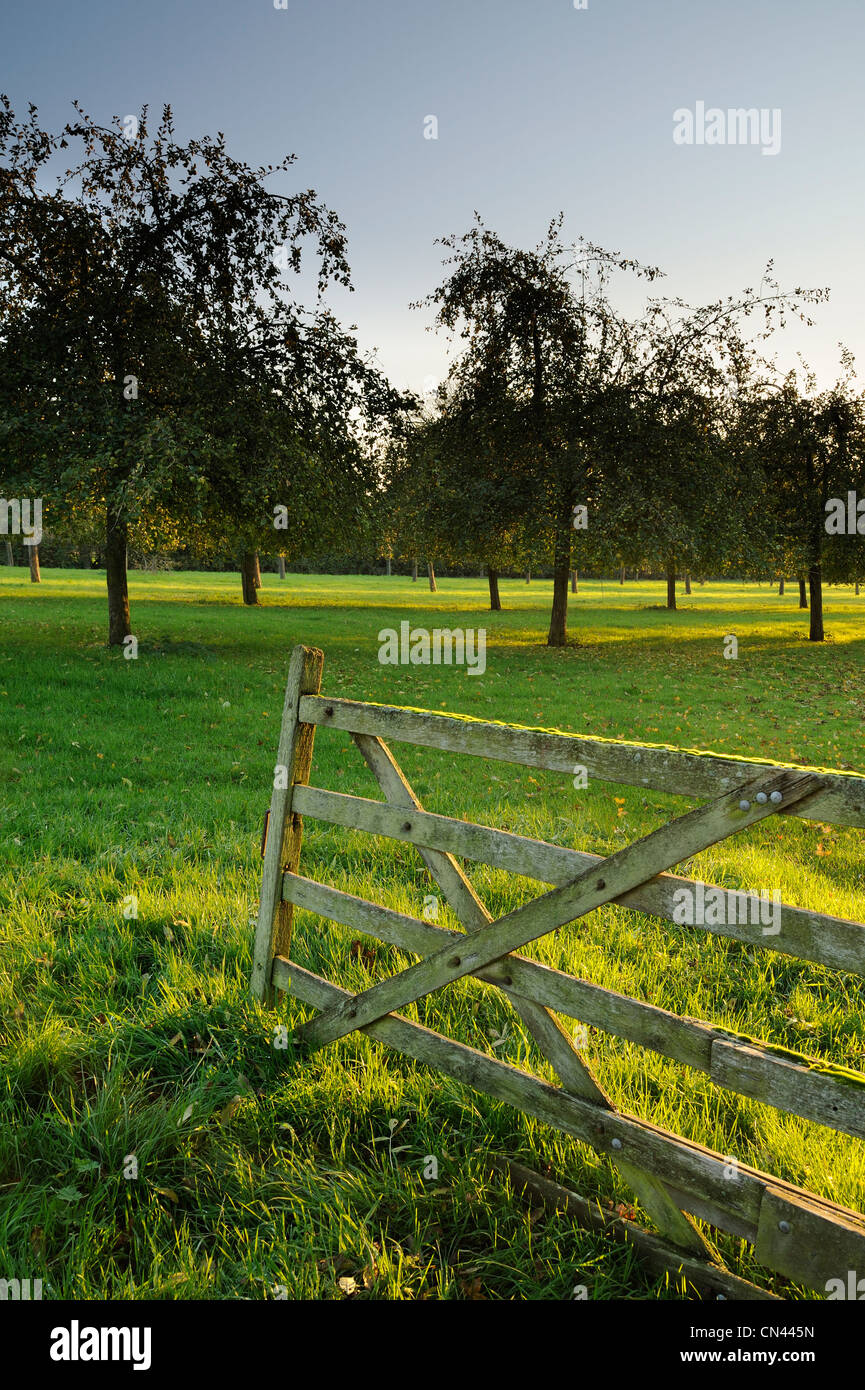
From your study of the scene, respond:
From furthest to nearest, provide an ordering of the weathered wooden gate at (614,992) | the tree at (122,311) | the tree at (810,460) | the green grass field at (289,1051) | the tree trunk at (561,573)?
the tree at (810,460) → the tree trunk at (561,573) → the tree at (122,311) → the green grass field at (289,1051) → the weathered wooden gate at (614,992)

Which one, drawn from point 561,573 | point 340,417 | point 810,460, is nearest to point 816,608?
point 810,460

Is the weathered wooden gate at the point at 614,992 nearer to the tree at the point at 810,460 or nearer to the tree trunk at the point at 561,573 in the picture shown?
the tree trunk at the point at 561,573

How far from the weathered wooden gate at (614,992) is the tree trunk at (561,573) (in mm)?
19232

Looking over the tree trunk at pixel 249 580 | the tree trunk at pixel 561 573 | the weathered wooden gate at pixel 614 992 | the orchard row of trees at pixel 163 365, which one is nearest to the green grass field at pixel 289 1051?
the weathered wooden gate at pixel 614 992

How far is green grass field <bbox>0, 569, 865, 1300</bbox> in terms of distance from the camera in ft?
9.14

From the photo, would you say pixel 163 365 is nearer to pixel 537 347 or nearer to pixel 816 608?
pixel 537 347

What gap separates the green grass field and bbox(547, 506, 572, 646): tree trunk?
13.0 meters

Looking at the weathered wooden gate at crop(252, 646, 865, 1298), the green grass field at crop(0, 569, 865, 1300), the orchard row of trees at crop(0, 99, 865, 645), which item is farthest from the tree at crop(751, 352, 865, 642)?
the weathered wooden gate at crop(252, 646, 865, 1298)

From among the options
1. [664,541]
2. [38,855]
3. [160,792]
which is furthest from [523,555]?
[38,855]

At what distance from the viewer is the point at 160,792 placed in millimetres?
8477

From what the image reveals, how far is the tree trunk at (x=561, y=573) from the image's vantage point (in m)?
21.9

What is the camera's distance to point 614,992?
2.75 m
